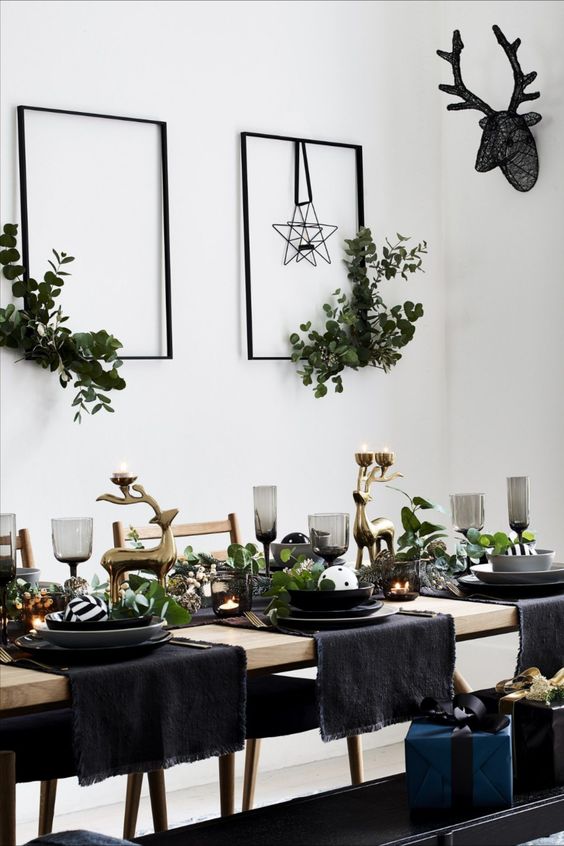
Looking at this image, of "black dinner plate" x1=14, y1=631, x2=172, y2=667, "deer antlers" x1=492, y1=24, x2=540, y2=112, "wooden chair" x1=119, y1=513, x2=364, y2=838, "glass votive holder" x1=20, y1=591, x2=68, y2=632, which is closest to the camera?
"black dinner plate" x1=14, y1=631, x2=172, y2=667

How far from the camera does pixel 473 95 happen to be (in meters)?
4.10

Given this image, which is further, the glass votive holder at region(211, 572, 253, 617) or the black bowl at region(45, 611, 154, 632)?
the glass votive holder at region(211, 572, 253, 617)

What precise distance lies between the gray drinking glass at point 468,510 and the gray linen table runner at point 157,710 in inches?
39.7

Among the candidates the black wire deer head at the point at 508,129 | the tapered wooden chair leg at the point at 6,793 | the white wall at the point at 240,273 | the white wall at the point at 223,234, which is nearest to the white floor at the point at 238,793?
the white wall at the point at 240,273

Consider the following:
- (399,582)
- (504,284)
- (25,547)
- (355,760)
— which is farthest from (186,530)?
(504,284)

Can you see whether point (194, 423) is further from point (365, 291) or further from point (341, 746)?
point (341, 746)

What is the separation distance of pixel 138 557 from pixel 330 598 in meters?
0.38

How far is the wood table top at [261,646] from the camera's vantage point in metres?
1.76

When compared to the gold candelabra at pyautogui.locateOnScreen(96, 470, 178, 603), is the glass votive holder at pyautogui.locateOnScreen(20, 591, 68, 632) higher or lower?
lower

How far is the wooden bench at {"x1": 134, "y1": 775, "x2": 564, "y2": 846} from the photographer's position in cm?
204

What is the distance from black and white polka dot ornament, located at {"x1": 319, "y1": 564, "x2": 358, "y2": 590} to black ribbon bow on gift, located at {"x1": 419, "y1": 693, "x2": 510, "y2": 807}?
0.26m

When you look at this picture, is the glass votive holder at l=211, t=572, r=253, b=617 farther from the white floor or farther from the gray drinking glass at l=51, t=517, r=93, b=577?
the white floor

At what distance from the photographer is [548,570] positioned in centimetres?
262

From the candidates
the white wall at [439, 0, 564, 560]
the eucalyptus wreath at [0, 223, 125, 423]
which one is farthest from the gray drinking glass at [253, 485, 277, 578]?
the white wall at [439, 0, 564, 560]
